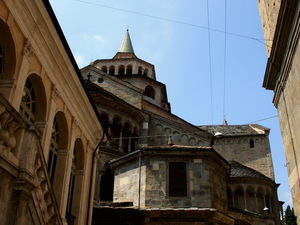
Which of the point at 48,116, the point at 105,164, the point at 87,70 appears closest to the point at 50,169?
the point at 48,116

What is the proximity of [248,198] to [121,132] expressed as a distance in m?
13.0

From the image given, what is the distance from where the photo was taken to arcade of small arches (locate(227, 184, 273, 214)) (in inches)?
1232

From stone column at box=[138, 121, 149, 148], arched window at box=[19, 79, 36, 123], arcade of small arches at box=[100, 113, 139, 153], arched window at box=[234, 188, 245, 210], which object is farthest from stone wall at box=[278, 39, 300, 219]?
arched window at box=[234, 188, 245, 210]

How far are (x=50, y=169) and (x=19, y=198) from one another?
5.75 metres

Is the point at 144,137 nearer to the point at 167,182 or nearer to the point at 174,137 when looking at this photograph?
the point at 174,137

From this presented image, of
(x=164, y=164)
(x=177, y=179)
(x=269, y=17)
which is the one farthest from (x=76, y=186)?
(x=269, y=17)

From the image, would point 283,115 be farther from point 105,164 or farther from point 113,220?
point 105,164

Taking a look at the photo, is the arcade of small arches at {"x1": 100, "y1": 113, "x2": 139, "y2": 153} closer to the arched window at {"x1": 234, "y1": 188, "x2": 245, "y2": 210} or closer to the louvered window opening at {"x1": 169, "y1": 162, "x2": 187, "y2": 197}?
the louvered window opening at {"x1": 169, "y1": 162, "x2": 187, "y2": 197}

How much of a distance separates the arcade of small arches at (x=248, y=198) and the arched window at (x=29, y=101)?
2390 cm

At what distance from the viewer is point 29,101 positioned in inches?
438

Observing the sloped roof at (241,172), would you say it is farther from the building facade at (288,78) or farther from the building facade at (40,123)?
the building facade at (288,78)

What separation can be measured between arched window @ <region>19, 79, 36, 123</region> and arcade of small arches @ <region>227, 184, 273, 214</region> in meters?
23.9

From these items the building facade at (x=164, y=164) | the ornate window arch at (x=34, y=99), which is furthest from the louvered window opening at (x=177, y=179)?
the ornate window arch at (x=34, y=99)

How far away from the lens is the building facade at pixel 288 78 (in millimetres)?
8961
